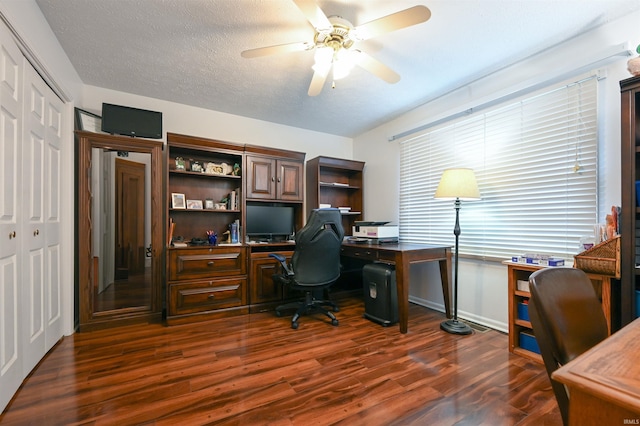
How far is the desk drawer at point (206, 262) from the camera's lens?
2822 mm

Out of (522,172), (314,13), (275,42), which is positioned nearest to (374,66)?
(314,13)

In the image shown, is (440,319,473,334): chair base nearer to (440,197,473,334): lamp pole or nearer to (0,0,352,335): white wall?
(440,197,473,334): lamp pole

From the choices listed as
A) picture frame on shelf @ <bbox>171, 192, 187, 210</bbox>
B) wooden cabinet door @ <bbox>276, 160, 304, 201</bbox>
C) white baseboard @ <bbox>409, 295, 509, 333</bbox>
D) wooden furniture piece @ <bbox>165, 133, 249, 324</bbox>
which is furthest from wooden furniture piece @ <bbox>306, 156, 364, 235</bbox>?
picture frame on shelf @ <bbox>171, 192, 187, 210</bbox>

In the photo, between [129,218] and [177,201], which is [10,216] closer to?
[129,218]

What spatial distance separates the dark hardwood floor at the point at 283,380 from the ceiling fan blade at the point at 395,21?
2.14 metres

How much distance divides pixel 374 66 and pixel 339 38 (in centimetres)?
34

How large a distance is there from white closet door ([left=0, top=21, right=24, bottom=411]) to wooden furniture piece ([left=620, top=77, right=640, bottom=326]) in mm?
3492

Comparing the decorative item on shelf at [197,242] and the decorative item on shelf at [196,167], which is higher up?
the decorative item on shelf at [196,167]

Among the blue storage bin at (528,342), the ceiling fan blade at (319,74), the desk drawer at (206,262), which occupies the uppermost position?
the ceiling fan blade at (319,74)

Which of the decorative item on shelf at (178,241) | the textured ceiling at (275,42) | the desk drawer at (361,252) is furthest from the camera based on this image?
the decorative item on shelf at (178,241)

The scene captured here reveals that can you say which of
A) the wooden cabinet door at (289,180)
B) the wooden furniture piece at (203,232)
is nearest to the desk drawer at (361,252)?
the wooden cabinet door at (289,180)

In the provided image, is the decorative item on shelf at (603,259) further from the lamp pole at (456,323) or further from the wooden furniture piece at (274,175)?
the wooden furniture piece at (274,175)

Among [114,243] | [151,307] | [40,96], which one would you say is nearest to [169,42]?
[40,96]

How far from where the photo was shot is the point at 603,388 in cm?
55
